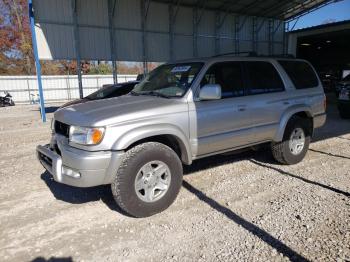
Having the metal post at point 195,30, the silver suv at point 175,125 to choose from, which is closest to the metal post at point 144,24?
the metal post at point 195,30

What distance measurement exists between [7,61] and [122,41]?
976 inches

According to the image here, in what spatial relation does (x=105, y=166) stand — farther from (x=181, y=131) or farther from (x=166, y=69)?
(x=166, y=69)

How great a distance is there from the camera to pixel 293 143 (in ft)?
19.0

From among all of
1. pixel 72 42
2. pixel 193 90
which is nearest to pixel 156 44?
pixel 72 42

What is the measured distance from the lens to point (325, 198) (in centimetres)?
433

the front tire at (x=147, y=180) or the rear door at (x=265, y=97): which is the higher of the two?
the rear door at (x=265, y=97)

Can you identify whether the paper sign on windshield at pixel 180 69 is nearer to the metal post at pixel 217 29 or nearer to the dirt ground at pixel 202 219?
the dirt ground at pixel 202 219

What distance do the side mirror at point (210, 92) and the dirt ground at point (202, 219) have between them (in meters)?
1.39

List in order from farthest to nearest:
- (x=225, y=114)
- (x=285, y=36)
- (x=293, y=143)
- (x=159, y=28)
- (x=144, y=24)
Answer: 1. (x=285, y=36)
2. (x=159, y=28)
3. (x=144, y=24)
4. (x=293, y=143)
5. (x=225, y=114)

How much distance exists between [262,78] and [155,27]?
48.8 ft

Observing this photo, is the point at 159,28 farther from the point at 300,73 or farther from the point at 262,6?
the point at 300,73

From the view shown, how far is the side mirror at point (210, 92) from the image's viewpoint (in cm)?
417

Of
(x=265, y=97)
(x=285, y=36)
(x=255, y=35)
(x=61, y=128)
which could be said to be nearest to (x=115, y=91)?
(x=265, y=97)

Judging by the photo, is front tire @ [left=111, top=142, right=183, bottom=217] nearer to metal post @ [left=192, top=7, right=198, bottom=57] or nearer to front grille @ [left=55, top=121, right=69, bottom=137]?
front grille @ [left=55, top=121, right=69, bottom=137]
